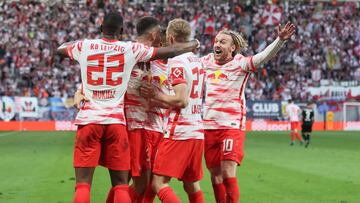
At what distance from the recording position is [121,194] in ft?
25.8

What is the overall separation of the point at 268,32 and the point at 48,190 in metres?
38.4

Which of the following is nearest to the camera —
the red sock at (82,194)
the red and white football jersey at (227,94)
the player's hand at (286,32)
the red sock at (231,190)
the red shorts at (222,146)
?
the red sock at (82,194)

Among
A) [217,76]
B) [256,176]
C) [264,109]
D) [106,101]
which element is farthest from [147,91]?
[264,109]

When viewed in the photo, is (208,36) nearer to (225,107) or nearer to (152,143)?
(225,107)

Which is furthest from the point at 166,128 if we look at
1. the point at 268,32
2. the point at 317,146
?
the point at 268,32

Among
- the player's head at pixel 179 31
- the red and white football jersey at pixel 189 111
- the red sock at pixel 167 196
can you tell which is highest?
the player's head at pixel 179 31

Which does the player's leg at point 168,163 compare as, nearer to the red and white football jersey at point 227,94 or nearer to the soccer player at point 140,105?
the soccer player at point 140,105

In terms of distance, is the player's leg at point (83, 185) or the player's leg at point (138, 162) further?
the player's leg at point (138, 162)

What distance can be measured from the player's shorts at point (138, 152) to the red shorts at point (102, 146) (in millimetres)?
392

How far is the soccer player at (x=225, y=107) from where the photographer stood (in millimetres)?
9531

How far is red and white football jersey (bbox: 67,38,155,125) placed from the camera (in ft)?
25.7

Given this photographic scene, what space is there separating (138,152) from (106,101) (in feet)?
2.95

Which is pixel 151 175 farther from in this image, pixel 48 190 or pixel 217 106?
pixel 48 190

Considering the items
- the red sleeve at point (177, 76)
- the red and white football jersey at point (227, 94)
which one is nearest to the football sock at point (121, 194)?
the red sleeve at point (177, 76)
